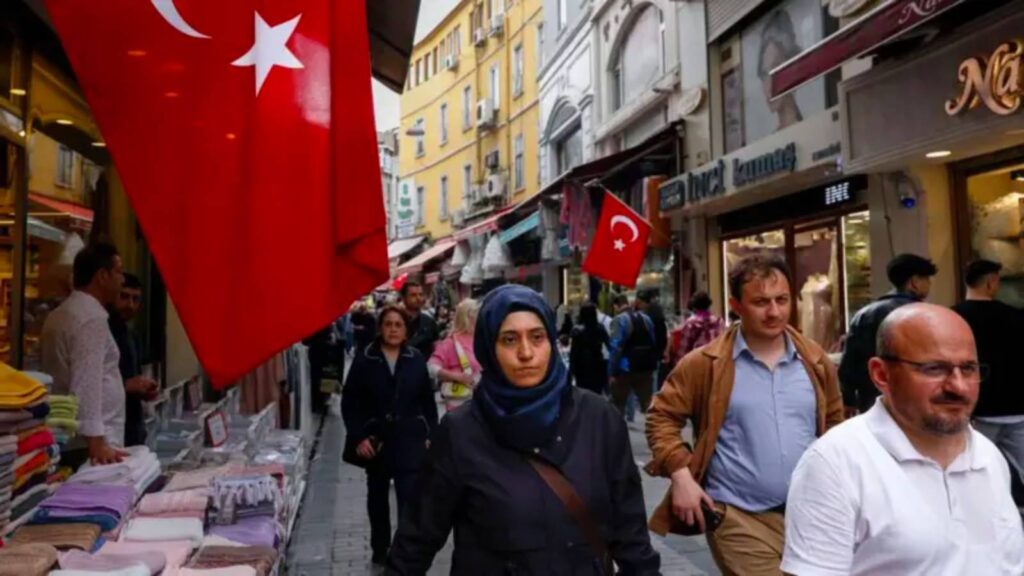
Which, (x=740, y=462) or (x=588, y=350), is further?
(x=588, y=350)

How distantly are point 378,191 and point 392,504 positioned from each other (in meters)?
6.09

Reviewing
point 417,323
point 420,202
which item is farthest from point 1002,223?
point 420,202

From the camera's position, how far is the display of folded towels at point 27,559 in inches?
102

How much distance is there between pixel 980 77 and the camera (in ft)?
25.2

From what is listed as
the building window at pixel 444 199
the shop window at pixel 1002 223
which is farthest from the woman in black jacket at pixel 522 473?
the building window at pixel 444 199

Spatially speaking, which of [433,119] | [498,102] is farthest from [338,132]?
[433,119]

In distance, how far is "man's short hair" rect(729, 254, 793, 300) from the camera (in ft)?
12.0

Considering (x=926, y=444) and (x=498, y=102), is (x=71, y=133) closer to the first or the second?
(x=926, y=444)

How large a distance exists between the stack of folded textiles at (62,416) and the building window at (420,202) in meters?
36.7

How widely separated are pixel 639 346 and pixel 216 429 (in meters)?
6.36

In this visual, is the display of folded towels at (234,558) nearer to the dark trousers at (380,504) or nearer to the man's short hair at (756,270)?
the dark trousers at (380,504)

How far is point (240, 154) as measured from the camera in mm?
2447

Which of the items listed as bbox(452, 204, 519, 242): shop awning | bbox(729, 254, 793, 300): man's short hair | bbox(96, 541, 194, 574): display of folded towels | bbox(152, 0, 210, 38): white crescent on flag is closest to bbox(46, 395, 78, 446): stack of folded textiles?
bbox(96, 541, 194, 574): display of folded towels

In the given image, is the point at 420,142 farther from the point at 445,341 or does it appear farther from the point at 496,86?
the point at 445,341
